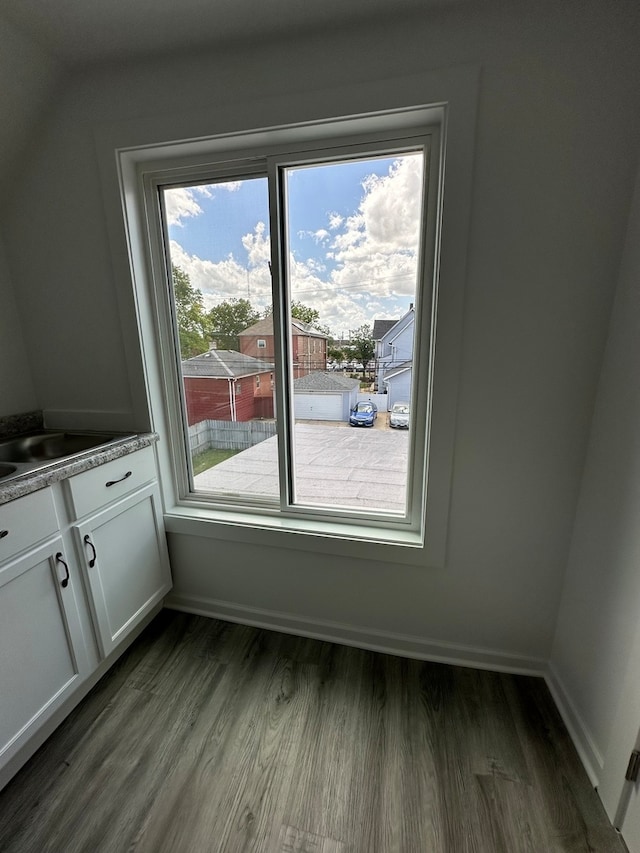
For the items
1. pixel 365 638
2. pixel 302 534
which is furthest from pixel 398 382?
pixel 365 638

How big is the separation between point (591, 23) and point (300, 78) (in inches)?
34.3

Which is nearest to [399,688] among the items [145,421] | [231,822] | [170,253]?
[231,822]

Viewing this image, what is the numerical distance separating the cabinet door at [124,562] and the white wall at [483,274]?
22 cm

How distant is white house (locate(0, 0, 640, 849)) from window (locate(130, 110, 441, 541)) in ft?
0.43

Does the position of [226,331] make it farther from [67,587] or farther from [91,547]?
[67,587]

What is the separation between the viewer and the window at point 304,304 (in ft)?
4.45

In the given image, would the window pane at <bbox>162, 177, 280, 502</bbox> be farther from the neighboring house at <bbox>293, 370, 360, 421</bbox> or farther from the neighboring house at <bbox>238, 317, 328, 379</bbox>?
the neighboring house at <bbox>293, 370, 360, 421</bbox>

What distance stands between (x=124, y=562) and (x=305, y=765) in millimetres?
1023

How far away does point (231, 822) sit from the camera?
106 cm

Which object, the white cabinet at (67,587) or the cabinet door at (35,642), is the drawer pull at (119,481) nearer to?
the white cabinet at (67,587)

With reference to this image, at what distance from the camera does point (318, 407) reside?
5.33 feet

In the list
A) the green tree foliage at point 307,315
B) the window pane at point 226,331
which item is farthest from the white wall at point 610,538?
the window pane at point 226,331

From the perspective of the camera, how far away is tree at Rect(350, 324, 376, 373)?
1501mm

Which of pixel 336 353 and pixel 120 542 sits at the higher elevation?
pixel 336 353
